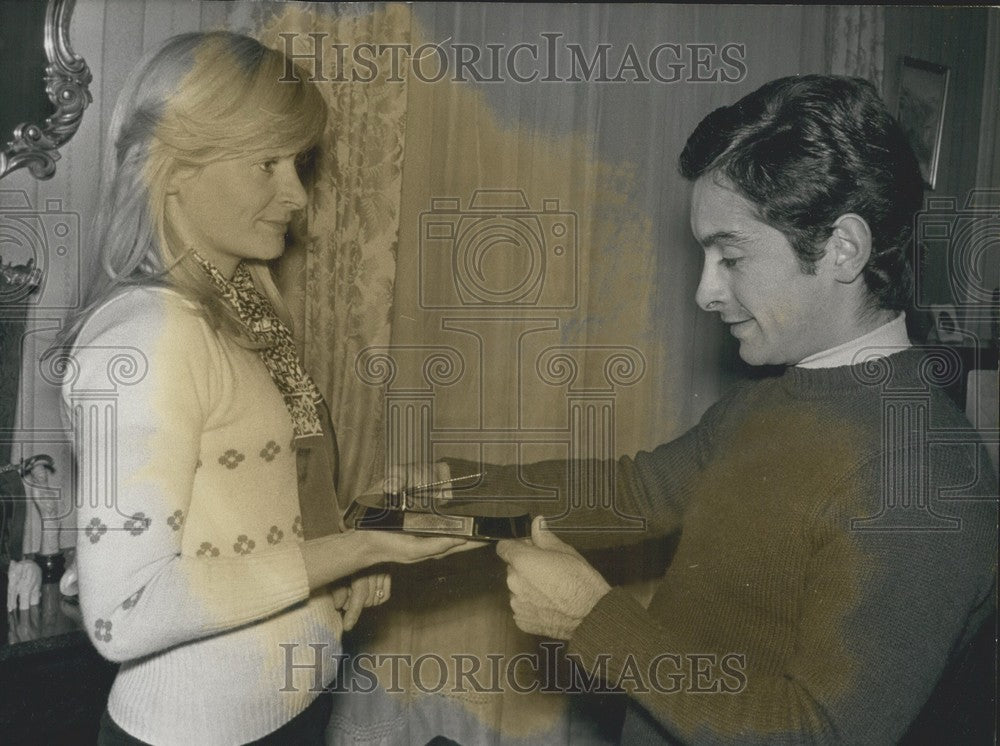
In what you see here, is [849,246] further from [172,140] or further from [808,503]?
[172,140]

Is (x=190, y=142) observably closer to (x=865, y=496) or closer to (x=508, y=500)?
(x=508, y=500)

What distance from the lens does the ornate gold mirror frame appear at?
852mm

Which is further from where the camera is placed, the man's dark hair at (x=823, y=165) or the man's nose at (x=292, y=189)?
the man's nose at (x=292, y=189)

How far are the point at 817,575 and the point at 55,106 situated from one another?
0.86 meters

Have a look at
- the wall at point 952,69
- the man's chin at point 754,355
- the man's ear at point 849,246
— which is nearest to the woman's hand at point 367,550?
the man's chin at point 754,355

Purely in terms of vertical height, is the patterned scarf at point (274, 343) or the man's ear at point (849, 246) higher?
the man's ear at point (849, 246)

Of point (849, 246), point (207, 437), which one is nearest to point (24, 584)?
point (207, 437)

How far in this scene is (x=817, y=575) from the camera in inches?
29.9

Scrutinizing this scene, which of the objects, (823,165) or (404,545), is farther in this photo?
(404,545)

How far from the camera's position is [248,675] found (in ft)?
2.64

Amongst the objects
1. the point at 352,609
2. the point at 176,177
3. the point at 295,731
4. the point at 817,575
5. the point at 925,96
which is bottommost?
the point at 295,731

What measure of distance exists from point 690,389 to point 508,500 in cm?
24

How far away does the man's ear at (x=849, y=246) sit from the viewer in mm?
779

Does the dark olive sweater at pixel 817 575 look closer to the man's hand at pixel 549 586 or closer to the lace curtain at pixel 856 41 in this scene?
the man's hand at pixel 549 586
